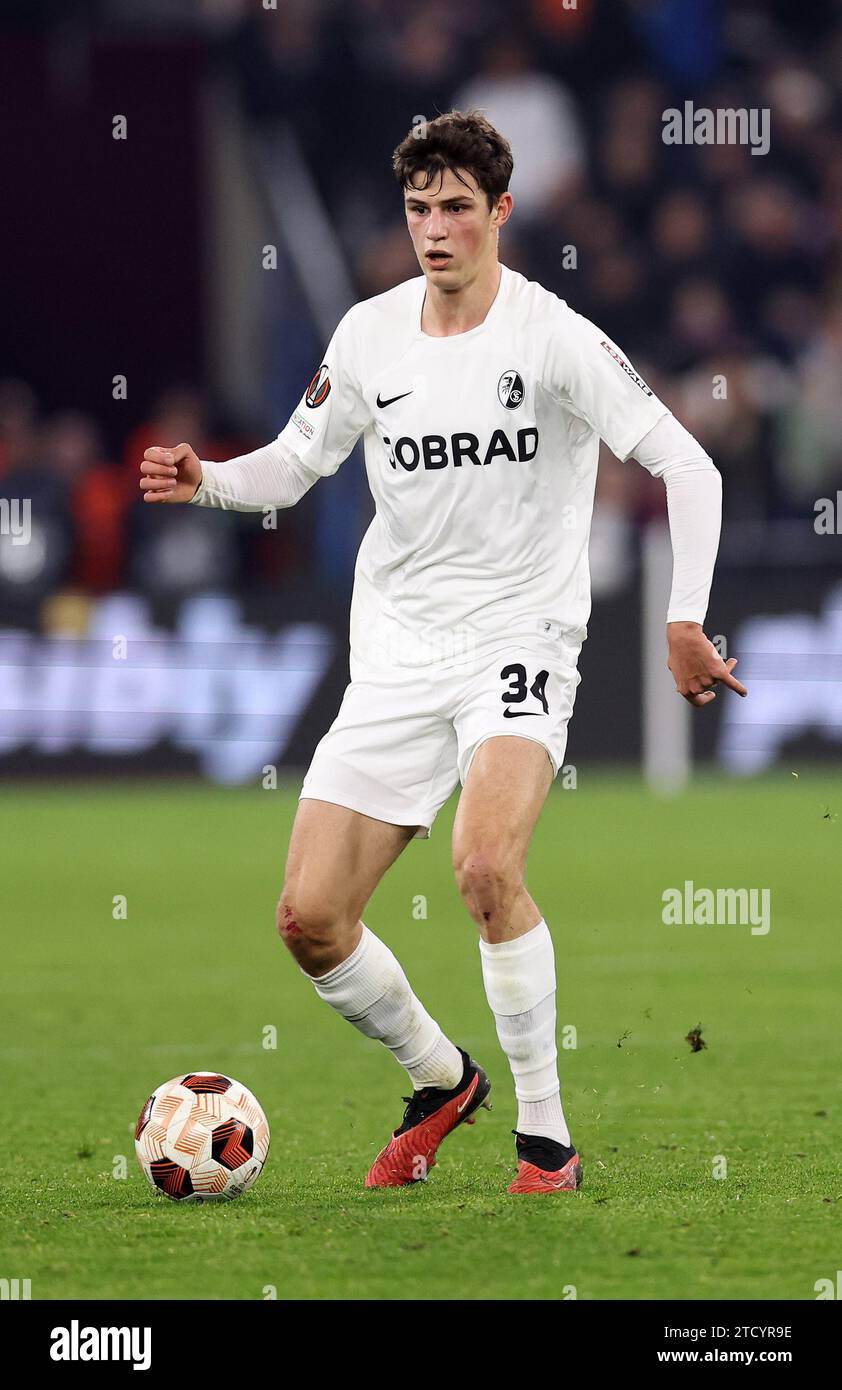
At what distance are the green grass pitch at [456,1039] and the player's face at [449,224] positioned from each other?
5.52 ft

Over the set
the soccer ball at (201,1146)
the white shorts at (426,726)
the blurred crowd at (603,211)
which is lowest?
the soccer ball at (201,1146)

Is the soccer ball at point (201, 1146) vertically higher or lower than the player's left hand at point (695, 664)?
lower

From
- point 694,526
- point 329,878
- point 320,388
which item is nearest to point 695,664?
point 694,526

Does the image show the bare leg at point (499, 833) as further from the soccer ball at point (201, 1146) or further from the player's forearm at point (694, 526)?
the soccer ball at point (201, 1146)

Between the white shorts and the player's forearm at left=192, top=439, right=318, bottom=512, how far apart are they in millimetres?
558

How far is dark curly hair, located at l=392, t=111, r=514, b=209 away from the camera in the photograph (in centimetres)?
550

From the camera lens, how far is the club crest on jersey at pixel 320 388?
19.3 ft

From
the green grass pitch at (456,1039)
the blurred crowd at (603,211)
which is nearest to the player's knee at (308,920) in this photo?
the green grass pitch at (456,1039)

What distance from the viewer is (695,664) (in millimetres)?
5258

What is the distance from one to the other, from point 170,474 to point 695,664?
4.42 feet

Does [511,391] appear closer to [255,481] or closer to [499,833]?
[255,481]

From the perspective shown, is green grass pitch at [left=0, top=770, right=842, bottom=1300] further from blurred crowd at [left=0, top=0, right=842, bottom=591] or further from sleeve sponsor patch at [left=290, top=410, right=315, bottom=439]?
blurred crowd at [left=0, top=0, right=842, bottom=591]

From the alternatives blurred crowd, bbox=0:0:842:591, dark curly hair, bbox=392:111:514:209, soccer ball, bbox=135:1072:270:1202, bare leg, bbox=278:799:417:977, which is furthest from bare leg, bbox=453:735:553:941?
blurred crowd, bbox=0:0:842:591

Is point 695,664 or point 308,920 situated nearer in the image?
point 695,664
